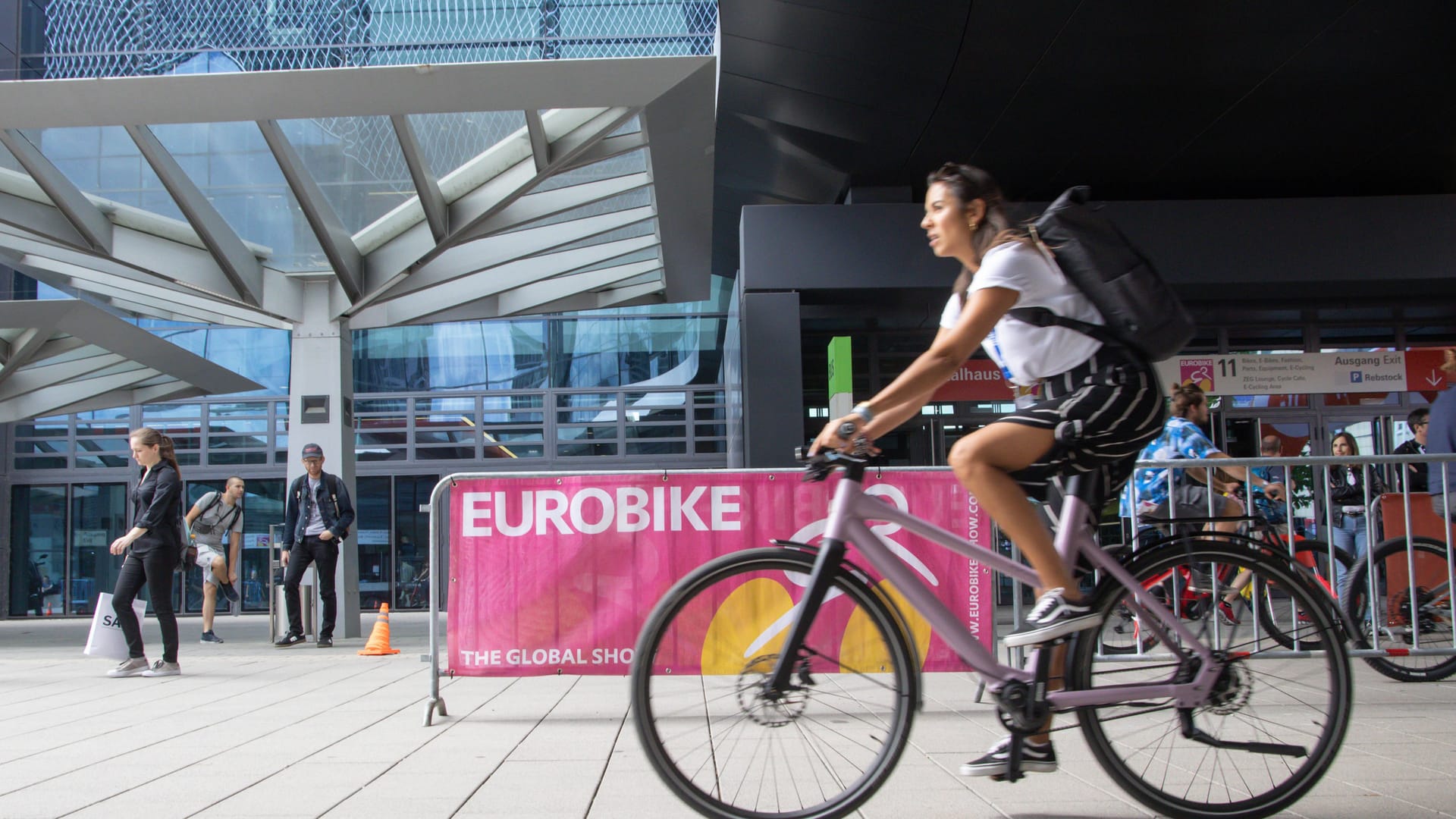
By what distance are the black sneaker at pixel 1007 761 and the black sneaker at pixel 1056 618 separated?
27cm

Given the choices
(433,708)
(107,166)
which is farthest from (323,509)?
(433,708)

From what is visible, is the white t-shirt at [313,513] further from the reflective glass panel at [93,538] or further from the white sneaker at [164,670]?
the reflective glass panel at [93,538]

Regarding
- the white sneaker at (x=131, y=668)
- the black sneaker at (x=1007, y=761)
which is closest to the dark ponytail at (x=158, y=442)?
the white sneaker at (x=131, y=668)

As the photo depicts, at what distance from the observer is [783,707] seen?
8.83 feet

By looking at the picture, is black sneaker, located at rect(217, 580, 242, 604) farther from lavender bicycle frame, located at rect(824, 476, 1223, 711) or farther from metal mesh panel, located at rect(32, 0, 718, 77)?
lavender bicycle frame, located at rect(824, 476, 1223, 711)

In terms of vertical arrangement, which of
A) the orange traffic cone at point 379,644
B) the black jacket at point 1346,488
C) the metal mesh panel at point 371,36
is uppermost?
the metal mesh panel at point 371,36

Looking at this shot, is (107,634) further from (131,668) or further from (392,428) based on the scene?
(392,428)

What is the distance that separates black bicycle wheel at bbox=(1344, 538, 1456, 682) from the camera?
572 cm

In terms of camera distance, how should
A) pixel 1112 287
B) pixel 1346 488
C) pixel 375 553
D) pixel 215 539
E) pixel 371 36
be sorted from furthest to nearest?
pixel 375 553, pixel 215 539, pixel 371 36, pixel 1346 488, pixel 1112 287

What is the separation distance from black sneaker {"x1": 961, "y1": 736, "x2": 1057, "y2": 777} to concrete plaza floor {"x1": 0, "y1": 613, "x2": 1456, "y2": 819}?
347 mm

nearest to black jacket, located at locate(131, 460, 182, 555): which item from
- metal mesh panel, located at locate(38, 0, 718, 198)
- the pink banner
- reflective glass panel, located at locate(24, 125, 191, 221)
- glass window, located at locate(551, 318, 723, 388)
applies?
reflective glass panel, located at locate(24, 125, 191, 221)

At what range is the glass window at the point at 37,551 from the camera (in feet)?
56.2

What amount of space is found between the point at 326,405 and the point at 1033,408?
31.3ft

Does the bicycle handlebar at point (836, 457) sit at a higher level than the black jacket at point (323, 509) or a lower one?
higher
